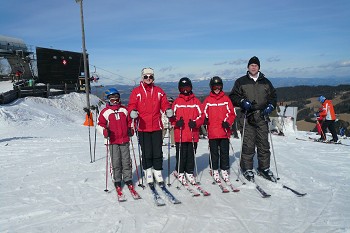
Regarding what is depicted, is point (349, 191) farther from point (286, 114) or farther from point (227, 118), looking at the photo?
point (286, 114)

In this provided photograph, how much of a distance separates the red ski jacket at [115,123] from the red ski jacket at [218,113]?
1697 mm

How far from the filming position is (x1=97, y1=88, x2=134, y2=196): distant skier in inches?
222

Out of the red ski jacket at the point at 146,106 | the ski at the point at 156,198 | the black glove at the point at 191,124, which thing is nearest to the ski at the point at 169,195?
the ski at the point at 156,198

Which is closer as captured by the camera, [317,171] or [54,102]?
[317,171]

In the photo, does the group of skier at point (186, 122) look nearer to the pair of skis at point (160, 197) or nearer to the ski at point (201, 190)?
the pair of skis at point (160, 197)

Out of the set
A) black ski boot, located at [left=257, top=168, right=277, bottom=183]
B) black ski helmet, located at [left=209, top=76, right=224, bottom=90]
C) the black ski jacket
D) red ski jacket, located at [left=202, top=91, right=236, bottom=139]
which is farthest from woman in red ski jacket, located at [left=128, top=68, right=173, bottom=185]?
black ski boot, located at [left=257, top=168, right=277, bottom=183]

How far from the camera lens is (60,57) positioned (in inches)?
1150

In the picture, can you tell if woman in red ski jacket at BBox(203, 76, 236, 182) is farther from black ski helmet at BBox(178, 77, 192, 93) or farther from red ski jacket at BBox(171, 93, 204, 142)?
black ski helmet at BBox(178, 77, 192, 93)

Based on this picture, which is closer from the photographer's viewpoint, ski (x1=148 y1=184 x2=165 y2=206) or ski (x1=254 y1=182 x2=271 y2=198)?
ski (x1=148 y1=184 x2=165 y2=206)

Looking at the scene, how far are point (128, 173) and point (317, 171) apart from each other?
4896 millimetres

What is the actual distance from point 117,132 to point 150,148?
72cm

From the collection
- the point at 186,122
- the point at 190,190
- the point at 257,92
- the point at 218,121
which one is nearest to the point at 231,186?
the point at 190,190

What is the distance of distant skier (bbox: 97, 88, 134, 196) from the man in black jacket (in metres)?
2.45

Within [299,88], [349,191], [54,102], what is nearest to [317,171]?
[349,191]
